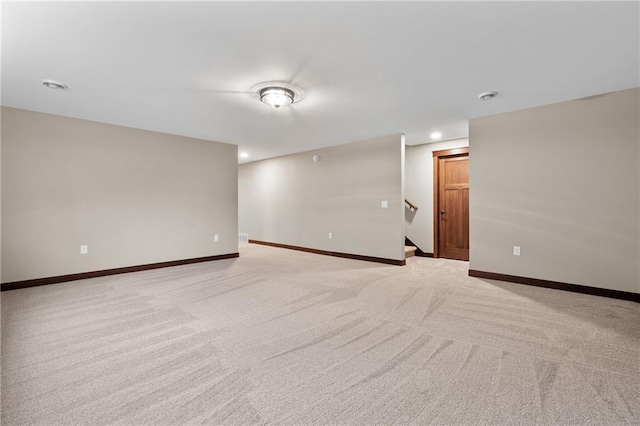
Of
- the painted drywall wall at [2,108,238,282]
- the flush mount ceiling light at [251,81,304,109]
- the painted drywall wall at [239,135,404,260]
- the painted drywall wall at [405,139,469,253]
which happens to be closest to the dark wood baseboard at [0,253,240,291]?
the painted drywall wall at [2,108,238,282]

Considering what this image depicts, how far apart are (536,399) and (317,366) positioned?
122cm

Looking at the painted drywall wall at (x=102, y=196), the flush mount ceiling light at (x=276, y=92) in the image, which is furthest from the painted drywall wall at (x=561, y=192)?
the painted drywall wall at (x=102, y=196)

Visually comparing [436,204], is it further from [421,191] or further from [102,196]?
[102,196]

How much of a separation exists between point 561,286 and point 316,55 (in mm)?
3875

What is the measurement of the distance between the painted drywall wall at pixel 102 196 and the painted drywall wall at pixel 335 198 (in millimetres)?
1648

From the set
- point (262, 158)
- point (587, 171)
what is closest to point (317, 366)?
point (587, 171)

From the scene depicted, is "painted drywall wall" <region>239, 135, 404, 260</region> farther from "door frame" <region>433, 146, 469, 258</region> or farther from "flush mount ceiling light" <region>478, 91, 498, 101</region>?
"flush mount ceiling light" <region>478, 91, 498, 101</region>

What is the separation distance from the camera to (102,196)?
172 inches

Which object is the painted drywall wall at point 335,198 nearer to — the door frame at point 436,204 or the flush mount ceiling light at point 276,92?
the door frame at point 436,204

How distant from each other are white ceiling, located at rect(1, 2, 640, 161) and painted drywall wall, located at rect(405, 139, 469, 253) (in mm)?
1994

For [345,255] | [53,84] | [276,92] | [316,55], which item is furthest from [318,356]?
[345,255]

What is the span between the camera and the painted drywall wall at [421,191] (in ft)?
19.6

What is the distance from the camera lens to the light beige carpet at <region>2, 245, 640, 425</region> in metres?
1.50

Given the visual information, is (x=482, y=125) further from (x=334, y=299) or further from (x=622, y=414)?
(x=622, y=414)
